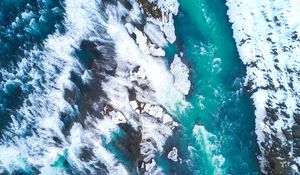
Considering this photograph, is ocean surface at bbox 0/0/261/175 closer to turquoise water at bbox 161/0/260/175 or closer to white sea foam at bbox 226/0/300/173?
turquoise water at bbox 161/0/260/175

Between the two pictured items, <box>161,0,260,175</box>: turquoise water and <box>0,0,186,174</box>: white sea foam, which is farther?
<box>161,0,260,175</box>: turquoise water

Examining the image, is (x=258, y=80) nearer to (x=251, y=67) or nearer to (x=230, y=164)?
(x=251, y=67)

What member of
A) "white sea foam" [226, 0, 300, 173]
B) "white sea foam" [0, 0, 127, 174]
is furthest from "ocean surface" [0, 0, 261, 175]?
"white sea foam" [226, 0, 300, 173]

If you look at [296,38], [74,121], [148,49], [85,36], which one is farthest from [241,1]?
[74,121]

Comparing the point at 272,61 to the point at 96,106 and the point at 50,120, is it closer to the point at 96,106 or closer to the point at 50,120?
the point at 96,106

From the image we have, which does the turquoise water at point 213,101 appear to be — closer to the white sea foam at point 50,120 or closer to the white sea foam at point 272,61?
the white sea foam at point 272,61

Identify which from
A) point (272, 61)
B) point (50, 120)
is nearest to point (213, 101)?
point (272, 61)
